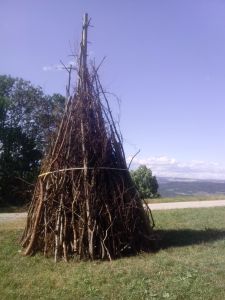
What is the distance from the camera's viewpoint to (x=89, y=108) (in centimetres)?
932

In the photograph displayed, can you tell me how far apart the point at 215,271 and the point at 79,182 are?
120 inches

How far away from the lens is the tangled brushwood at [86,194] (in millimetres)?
8523

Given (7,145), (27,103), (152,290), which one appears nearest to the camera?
(152,290)

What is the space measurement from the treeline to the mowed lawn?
18.5m

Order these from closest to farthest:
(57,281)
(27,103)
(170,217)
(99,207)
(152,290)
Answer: (152,290), (57,281), (99,207), (170,217), (27,103)

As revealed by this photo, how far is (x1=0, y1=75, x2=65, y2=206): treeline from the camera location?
28047 mm

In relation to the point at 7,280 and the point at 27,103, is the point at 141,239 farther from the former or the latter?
the point at 27,103

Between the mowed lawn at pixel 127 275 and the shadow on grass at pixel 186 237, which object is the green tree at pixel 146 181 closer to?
the shadow on grass at pixel 186 237

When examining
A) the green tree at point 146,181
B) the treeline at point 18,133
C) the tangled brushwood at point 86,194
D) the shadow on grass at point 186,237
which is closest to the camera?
the tangled brushwood at point 86,194

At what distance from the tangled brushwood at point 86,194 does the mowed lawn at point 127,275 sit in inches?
15.7

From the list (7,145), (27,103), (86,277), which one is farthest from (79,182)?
(27,103)

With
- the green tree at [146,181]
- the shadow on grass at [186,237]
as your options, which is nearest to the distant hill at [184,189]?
the green tree at [146,181]

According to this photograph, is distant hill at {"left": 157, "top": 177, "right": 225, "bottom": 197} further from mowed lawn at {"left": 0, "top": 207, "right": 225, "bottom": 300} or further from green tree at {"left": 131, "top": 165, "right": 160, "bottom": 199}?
mowed lawn at {"left": 0, "top": 207, "right": 225, "bottom": 300}

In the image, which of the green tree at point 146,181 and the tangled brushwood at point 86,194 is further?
the green tree at point 146,181
